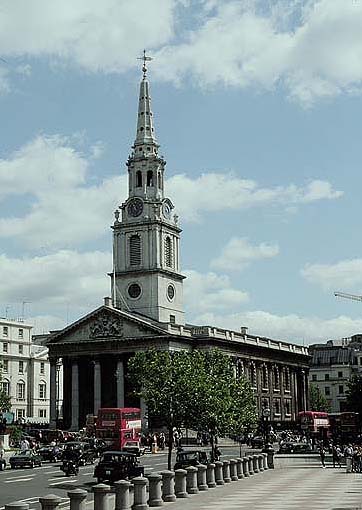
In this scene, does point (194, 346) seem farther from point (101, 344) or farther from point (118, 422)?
point (118, 422)

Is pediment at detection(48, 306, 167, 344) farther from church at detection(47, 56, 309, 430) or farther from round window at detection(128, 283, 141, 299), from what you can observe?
round window at detection(128, 283, 141, 299)

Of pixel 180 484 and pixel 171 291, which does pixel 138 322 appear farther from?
pixel 180 484

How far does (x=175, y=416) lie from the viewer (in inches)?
2586

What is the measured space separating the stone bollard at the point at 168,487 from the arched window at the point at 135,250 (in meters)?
101

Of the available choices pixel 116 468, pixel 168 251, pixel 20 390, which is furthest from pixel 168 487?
pixel 20 390

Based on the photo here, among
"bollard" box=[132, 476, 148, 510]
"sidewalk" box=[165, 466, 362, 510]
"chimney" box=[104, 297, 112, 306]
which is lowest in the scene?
"sidewalk" box=[165, 466, 362, 510]

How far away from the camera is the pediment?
436 ft

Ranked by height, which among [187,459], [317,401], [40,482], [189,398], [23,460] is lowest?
[40,482]

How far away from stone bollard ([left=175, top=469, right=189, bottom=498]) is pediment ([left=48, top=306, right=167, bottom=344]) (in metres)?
89.2

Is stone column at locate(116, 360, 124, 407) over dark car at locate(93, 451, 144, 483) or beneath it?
over

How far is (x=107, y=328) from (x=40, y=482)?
262 ft

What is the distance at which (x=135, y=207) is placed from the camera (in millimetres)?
142750

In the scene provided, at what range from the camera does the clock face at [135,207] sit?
466ft

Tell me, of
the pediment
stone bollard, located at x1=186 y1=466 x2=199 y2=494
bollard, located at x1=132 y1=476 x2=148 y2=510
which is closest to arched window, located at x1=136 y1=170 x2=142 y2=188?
the pediment
